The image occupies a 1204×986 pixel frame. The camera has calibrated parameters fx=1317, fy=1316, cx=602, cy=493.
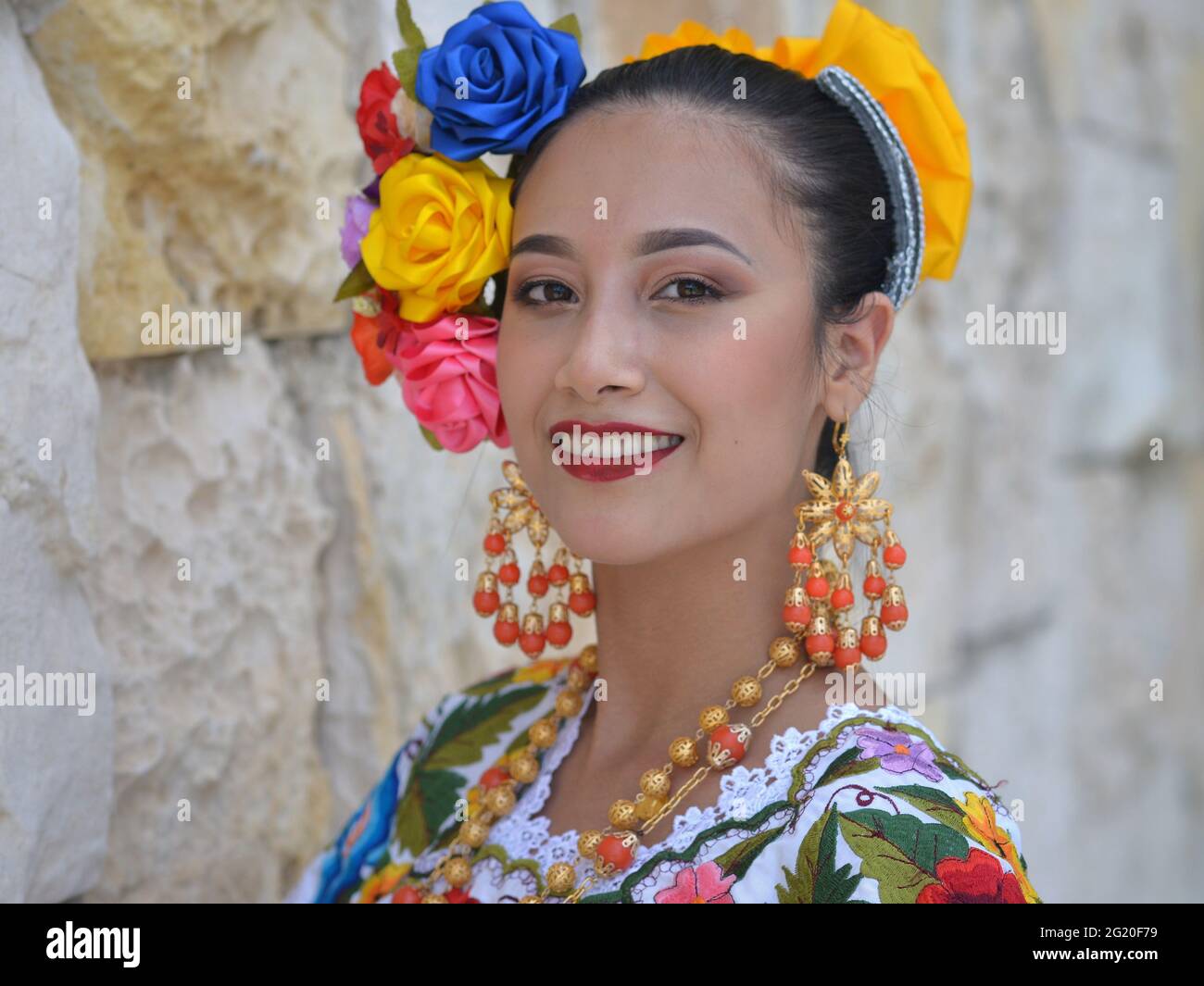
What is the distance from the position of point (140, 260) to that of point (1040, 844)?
10.4 ft

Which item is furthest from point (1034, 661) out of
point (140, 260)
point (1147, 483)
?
point (140, 260)

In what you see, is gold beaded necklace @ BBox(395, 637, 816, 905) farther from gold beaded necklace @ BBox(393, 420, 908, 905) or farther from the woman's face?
the woman's face

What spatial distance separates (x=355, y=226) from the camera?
1696mm

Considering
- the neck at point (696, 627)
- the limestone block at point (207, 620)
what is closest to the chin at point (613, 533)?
the neck at point (696, 627)

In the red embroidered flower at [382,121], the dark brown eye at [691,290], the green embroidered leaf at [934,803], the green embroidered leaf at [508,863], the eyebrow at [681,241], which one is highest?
the red embroidered flower at [382,121]

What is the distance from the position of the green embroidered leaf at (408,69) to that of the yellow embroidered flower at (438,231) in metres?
0.08

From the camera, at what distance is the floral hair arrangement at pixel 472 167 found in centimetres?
157

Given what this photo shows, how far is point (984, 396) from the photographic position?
3604 mm

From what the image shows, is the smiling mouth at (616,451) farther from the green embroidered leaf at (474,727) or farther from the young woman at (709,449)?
the green embroidered leaf at (474,727)

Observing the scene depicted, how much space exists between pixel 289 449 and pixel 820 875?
1223 millimetres

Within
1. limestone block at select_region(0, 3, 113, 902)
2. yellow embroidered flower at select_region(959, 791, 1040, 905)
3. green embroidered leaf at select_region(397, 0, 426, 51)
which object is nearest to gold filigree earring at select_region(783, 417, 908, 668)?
yellow embroidered flower at select_region(959, 791, 1040, 905)

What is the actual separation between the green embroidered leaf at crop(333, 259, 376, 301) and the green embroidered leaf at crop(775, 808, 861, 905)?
2.94 ft

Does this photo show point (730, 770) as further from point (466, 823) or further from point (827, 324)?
point (827, 324)

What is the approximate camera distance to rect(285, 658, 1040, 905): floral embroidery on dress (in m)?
1.19
